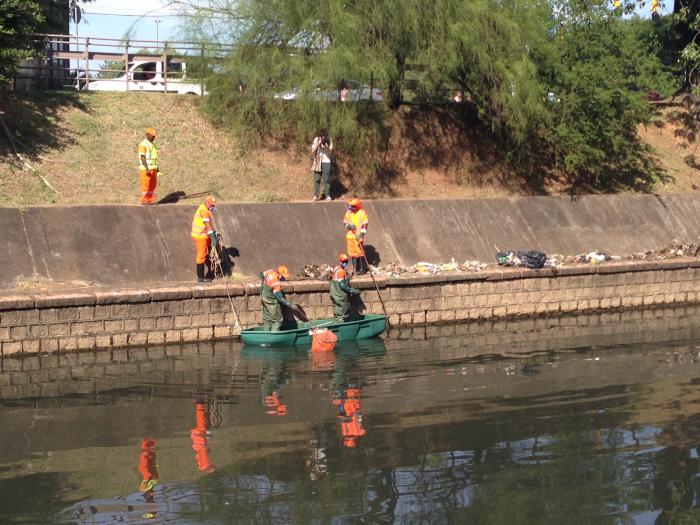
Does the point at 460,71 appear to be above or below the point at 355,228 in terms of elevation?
above

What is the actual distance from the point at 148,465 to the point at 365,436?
2.83 metres

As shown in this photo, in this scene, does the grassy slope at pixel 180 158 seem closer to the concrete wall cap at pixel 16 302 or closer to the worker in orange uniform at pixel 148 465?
the concrete wall cap at pixel 16 302

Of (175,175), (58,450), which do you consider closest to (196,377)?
(58,450)

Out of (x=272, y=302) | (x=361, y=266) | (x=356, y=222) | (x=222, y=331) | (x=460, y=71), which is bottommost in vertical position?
(x=222, y=331)

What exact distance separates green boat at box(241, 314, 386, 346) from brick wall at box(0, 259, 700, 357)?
0.71 m

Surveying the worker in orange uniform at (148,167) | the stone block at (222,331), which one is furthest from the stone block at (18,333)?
the worker in orange uniform at (148,167)

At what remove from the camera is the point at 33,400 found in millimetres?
15359

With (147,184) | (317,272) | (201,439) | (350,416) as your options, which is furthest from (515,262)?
(201,439)

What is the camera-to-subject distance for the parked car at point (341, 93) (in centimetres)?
2483

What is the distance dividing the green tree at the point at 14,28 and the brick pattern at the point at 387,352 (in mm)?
8927

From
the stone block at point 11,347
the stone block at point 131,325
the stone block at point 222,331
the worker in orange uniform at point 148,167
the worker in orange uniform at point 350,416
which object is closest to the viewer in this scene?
the worker in orange uniform at point 350,416

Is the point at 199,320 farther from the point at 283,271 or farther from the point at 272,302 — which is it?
the point at 283,271

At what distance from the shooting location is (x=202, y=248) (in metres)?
19.9

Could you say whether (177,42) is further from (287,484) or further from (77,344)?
(287,484)
